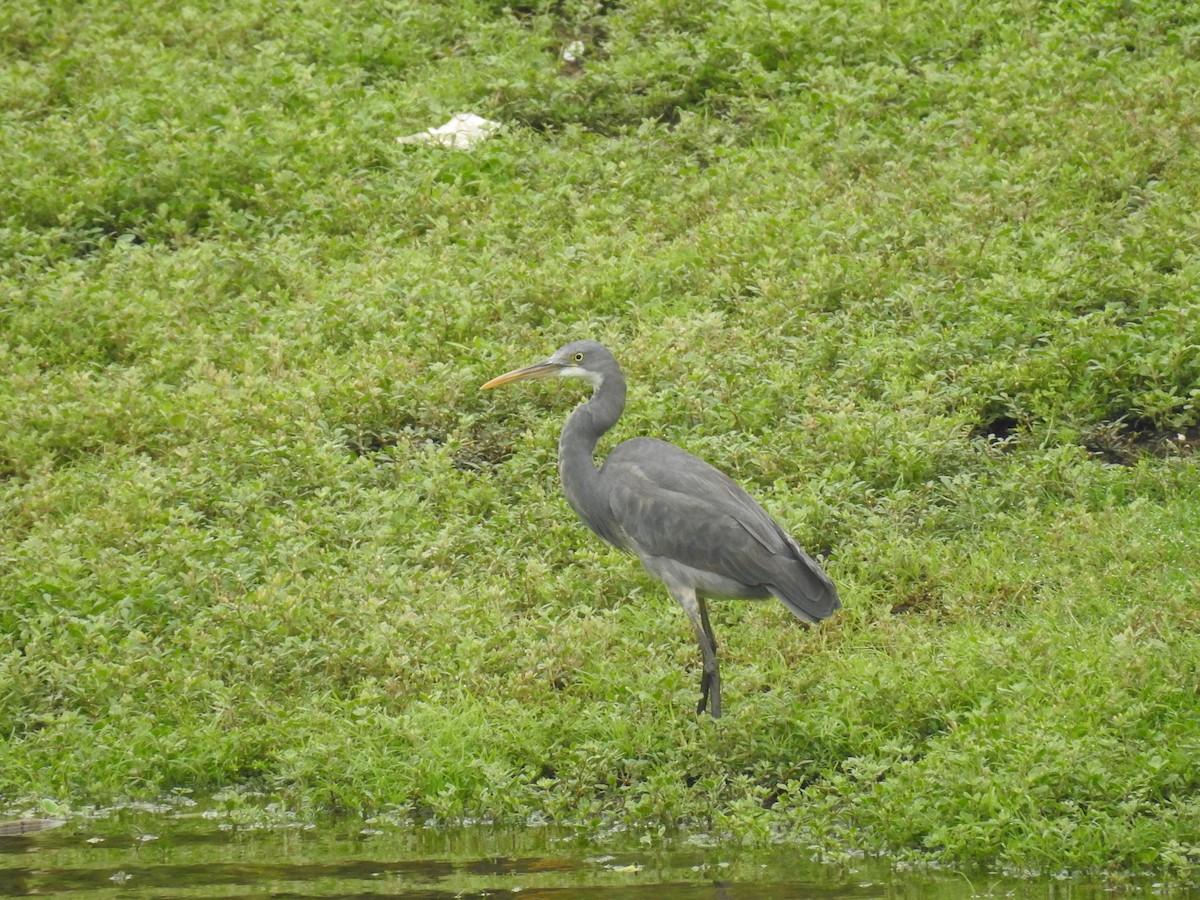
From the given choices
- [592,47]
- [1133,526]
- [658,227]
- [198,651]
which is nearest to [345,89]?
[592,47]

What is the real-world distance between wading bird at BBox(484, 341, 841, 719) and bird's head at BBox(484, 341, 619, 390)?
6.5 inches

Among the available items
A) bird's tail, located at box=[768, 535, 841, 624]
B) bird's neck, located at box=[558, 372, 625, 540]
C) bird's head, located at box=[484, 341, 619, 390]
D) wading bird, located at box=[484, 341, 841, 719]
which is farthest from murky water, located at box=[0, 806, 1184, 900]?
bird's head, located at box=[484, 341, 619, 390]

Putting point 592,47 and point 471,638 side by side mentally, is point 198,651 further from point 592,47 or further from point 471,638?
point 592,47

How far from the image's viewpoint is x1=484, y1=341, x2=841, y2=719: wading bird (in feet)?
22.5

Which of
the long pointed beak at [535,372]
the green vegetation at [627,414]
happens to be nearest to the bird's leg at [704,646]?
the green vegetation at [627,414]

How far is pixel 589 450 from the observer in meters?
7.62

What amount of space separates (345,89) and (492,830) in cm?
814

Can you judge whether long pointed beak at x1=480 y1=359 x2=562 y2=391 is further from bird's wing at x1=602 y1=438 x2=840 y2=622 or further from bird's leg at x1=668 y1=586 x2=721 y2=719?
bird's leg at x1=668 y1=586 x2=721 y2=719

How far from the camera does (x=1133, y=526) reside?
7699mm

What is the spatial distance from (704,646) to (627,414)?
8.08ft

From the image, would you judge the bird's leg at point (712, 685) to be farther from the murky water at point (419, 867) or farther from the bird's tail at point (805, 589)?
the murky water at point (419, 867)

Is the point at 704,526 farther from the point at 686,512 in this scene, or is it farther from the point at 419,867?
the point at 419,867

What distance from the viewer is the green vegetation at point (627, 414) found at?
6.54 metres

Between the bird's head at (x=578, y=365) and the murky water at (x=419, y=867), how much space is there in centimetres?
245
